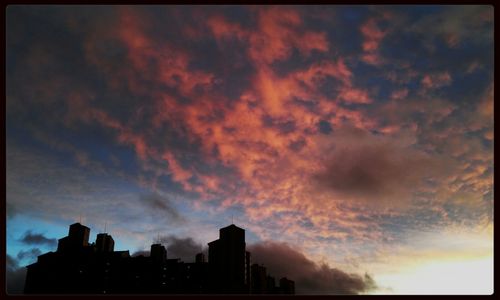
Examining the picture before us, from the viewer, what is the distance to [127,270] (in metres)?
110

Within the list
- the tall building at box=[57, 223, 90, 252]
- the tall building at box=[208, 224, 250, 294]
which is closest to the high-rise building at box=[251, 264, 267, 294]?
the tall building at box=[208, 224, 250, 294]

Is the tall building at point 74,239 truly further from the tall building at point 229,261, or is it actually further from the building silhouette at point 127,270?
the tall building at point 229,261

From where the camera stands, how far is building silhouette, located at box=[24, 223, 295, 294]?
Result: 336ft

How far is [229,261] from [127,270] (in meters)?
29.8

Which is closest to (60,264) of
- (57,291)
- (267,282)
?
(57,291)

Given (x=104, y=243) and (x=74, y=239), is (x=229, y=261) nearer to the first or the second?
(x=104, y=243)

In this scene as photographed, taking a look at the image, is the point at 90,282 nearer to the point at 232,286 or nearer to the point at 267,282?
the point at 232,286

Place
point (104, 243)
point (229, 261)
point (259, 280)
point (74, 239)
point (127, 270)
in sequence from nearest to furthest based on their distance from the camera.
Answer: point (229, 261), point (74, 239), point (127, 270), point (104, 243), point (259, 280)

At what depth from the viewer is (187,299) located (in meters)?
13.8

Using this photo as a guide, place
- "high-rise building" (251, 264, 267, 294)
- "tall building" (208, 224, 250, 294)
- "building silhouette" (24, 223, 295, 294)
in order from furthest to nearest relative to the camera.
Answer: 1. "high-rise building" (251, 264, 267, 294)
2. "tall building" (208, 224, 250, 294)
3. "building silhouette" (24, 223, 295, 294)

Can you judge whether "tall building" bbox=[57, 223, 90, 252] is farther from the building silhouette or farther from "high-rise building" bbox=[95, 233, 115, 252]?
"high-rise building" bbox=[95, 233, 115, 252]

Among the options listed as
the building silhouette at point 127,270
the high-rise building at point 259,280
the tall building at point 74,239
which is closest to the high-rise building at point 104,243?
the building silhouette at point 127,270

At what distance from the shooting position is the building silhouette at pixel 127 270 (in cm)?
10238

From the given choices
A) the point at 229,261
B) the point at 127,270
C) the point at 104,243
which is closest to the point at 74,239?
the point at 104,243
